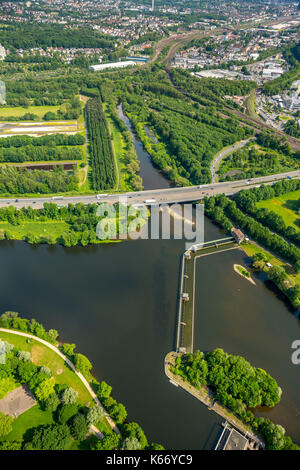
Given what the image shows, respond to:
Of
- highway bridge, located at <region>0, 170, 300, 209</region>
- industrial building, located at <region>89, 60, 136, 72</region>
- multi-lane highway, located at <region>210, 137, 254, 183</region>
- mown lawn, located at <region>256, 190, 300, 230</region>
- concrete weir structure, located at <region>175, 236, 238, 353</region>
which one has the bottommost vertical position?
concrete weir structure, located at <region>175, 236, 238, 353</region>

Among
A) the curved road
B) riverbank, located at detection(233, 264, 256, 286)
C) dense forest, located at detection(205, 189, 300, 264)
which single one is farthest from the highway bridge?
the curved road

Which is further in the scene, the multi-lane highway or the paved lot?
the multi-lane highway

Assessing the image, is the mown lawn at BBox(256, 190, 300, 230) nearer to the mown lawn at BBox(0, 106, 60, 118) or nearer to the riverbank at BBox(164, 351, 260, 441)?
the riverbank at BBox(164, 351, 260, 441)

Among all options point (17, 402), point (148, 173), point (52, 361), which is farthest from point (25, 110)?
point (17, 402)

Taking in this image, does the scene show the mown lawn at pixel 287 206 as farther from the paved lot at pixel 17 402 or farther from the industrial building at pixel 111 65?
the industrial building at pixel 111 65

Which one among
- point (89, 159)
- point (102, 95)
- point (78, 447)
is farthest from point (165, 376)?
point (102, 95)

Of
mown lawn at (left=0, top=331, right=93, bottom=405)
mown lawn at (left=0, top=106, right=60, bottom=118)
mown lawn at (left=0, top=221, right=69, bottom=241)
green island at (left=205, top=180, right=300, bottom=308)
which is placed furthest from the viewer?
mown lawn at (left=0, top=106, right=60, bottom=118)

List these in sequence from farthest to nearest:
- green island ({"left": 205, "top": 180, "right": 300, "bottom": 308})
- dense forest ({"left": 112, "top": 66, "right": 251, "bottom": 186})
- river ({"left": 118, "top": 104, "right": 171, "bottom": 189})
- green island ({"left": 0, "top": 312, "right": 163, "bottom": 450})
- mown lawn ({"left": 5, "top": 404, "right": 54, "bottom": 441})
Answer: dense forest ({"left": 112, "top": 66, "right": 251, "bottom": 186})
river ({"left": 118, "top": 104, "right": 171, "bottom": 189})
green island ({"left": 205, "top": 180, "right": 300, "bottom": 308})
mown lawn ({"left": 5, "top": 404, "right": 54, "bottom": 441})
green island ({"left": 0, "top": 312, "right": 163, "bottom": 450})

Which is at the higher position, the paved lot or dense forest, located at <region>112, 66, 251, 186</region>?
dense forest, located at <region>112, 66, 251, 186</region>
